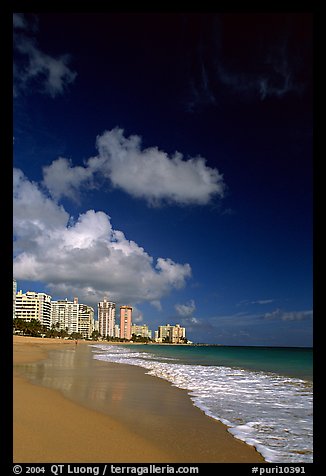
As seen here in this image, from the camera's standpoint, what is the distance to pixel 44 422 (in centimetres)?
591

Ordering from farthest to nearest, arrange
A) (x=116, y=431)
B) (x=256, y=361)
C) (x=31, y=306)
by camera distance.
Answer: (x=31, y=306), (x=256, y=361), (x=116, y=431)

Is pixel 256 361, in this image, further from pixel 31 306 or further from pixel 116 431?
pixel 31 306

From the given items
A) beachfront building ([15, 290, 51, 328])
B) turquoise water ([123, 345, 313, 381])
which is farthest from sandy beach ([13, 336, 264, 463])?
beachfront building ([15, 290, 51, 328])

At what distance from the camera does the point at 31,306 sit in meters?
155

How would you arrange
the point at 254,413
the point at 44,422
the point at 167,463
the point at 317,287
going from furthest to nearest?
the point at 254,413, the point at 44,422, the point at 167,463, the point at 317,287

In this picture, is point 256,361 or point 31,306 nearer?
point 256,361

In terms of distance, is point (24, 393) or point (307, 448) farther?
point (24, 393)

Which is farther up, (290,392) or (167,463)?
(167,463)

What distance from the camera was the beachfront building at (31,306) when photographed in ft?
504

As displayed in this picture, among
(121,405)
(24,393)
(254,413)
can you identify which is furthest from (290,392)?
(24,393)

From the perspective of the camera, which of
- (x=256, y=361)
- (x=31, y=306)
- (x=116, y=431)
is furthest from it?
(x=31, y=306)

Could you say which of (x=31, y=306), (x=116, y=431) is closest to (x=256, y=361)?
(x=116, y=431)
